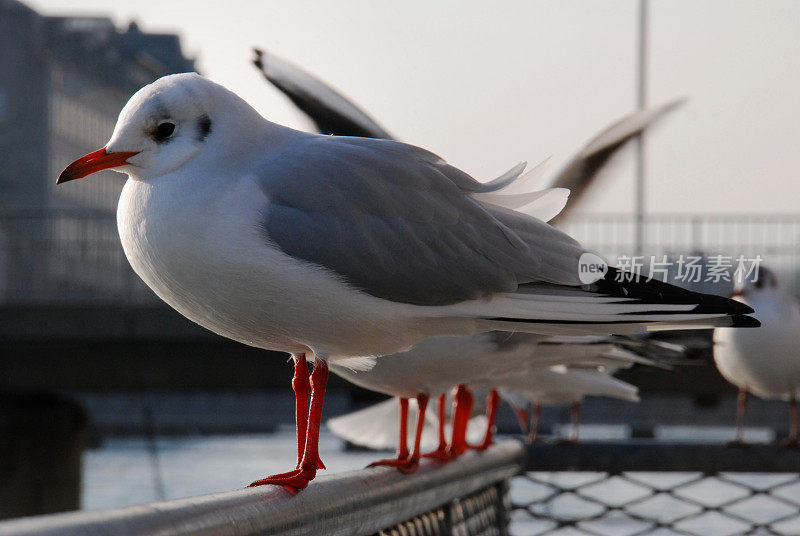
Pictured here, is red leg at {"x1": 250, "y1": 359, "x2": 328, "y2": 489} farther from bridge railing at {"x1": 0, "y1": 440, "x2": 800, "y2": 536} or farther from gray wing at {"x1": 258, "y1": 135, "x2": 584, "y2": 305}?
gray wing at {"x1": 258, "y1": 135, "x2": 584, "y2": 305}

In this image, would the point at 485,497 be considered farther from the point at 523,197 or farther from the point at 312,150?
the point at 312,150

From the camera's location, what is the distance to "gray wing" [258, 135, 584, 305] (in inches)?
102

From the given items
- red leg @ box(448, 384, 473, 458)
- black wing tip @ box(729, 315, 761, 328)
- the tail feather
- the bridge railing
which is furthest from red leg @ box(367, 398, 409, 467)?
black wing tip @ box(729, 315, 761, 328)

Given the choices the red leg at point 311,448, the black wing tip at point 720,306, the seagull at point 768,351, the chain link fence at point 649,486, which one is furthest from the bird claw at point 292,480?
the seagull at point 768,351

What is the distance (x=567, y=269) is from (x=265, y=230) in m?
0.76

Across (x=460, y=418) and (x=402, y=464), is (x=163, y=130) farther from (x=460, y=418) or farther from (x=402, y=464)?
(x=460, y=418)

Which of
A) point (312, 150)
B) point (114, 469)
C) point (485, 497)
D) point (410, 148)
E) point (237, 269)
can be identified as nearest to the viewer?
point (237, 269)

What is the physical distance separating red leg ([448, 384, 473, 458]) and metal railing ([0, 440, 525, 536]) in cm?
40

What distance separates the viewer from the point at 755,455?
4230mm

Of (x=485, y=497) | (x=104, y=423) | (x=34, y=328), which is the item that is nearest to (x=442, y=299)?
(x=485, y=497)

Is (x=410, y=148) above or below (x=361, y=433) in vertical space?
above

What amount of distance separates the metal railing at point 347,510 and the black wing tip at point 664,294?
25.9 inches

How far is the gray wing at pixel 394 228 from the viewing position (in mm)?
2600

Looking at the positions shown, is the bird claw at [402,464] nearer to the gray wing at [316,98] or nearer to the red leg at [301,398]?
the red leg at [301,398]
